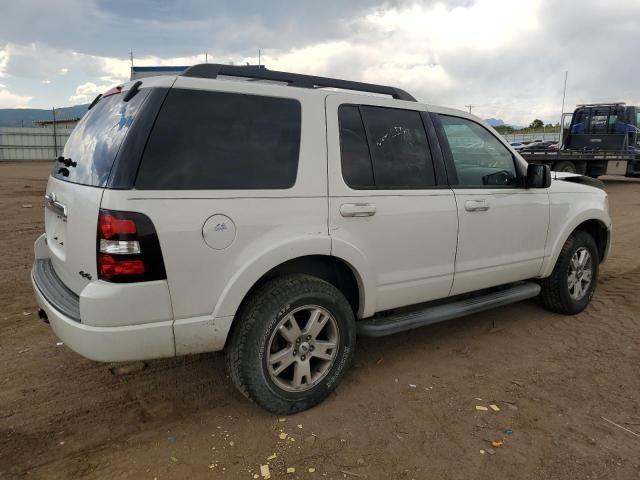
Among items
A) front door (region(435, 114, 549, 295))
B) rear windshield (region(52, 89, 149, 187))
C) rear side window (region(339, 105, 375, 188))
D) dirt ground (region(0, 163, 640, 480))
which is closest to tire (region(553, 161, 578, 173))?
dirt ground (region(0, 163, 640, 480))

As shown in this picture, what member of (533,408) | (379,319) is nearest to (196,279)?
(379,319)

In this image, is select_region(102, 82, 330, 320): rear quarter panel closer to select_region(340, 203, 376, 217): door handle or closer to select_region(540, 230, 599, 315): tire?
select_region(340, 203, 376, 217): door handle

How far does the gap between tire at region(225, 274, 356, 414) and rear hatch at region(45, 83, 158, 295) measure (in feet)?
2.94

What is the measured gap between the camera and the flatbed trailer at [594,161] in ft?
56.3

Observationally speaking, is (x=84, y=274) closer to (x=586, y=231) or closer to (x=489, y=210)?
(x=489, y=210)

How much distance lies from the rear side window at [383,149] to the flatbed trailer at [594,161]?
15.6 m

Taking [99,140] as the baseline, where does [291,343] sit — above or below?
below

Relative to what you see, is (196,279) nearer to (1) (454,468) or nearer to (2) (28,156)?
(1) (454,468)

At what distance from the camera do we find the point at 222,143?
2.72m

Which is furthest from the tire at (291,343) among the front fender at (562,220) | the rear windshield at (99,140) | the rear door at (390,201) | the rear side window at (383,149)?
the front fender at (562,220)

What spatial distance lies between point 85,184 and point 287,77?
4.53 feet

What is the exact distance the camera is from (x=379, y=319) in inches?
137

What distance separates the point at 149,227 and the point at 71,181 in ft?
2.54

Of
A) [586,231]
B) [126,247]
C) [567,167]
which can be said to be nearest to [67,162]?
[126,247]
